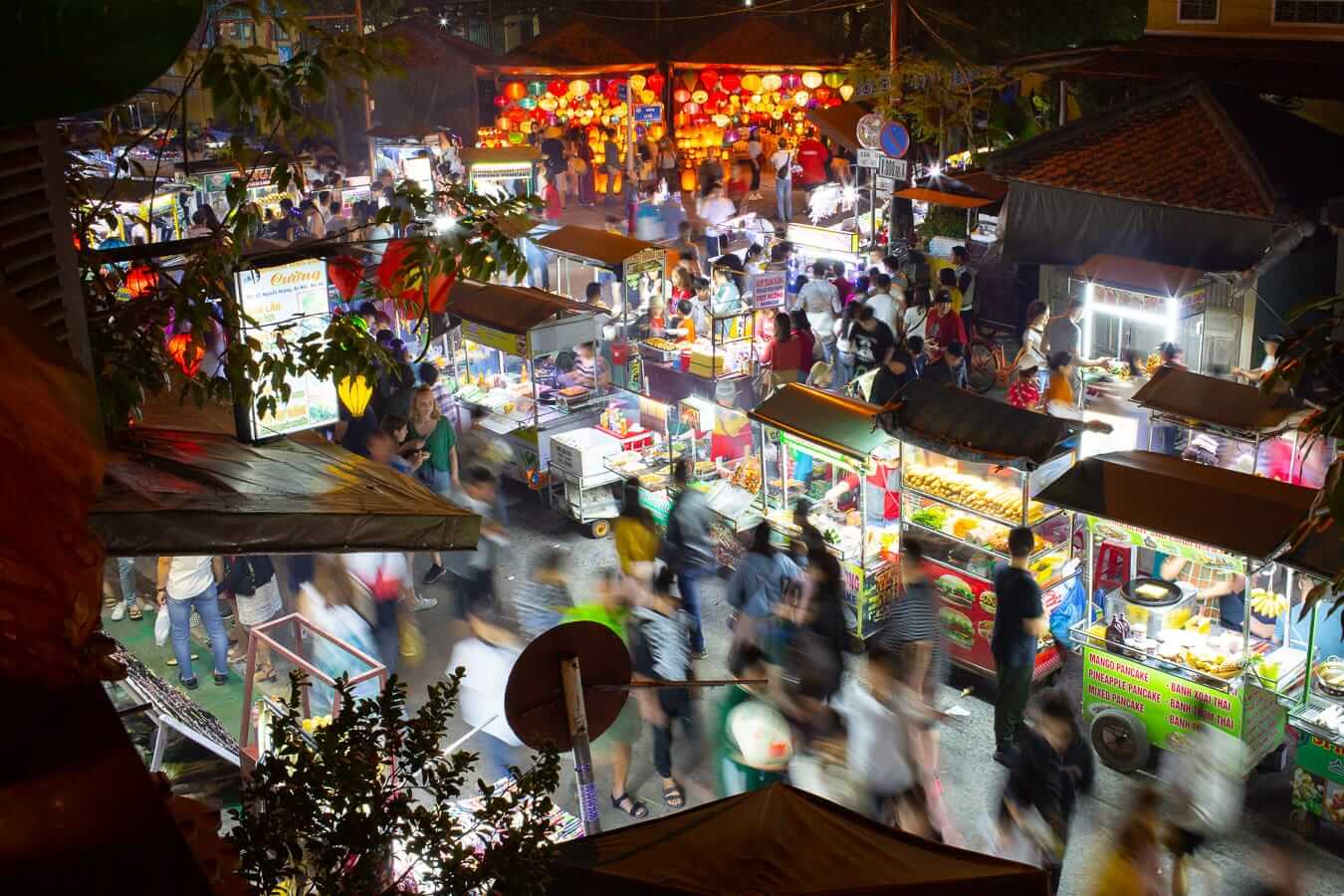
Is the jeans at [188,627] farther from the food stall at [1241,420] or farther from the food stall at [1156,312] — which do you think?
the food stall at [1156,312]

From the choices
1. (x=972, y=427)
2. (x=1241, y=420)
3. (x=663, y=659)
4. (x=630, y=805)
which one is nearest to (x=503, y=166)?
(x=972, y=427)

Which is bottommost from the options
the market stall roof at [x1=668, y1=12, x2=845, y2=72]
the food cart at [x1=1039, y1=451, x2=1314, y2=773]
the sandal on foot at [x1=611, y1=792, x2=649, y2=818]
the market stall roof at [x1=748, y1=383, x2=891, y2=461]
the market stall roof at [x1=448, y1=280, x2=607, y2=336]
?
the sandal on foot at [x1=611, y1=792, x2=649, y2=818]

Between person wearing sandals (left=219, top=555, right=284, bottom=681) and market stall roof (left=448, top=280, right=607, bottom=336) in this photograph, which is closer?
person wearing sandals (left=219, top=555, right=284, bottom=681)

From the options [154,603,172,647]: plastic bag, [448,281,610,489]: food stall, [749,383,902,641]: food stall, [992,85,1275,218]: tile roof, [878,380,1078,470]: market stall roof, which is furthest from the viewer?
[992,85,1275,218]: tile roof

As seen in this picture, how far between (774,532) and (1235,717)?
3.97m

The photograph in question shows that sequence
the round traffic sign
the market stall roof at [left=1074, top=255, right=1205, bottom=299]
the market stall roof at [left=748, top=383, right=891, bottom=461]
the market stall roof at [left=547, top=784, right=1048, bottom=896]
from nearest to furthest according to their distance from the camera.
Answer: the market stall roof at [left=547, top=784, right=1048, bottom=896] < the market stall roof at [left=748, top=383, right=891, bottom=461] < the market stall roof at [left=1074, top=255, right=1205, bottom=299] < the round traffic sign

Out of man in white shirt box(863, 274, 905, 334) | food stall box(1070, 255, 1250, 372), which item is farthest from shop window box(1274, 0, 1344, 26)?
man in white shirt box(863, 274, 905, 334)

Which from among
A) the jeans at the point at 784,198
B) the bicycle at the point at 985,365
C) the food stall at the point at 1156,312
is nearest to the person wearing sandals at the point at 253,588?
the food stall at the point at 1156,312

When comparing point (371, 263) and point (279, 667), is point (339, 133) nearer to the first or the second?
point (371, 263)

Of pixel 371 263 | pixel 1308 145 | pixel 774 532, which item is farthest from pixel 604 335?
pixel 1308 145

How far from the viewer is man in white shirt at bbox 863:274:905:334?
15.5m

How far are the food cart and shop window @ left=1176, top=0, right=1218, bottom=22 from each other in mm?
11408

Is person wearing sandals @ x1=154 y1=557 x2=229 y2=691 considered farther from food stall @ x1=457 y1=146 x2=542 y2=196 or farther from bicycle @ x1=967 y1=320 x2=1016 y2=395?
food stall @ x1=457 y1=146 x2=542 y2=196

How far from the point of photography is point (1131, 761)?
8.96 meters
